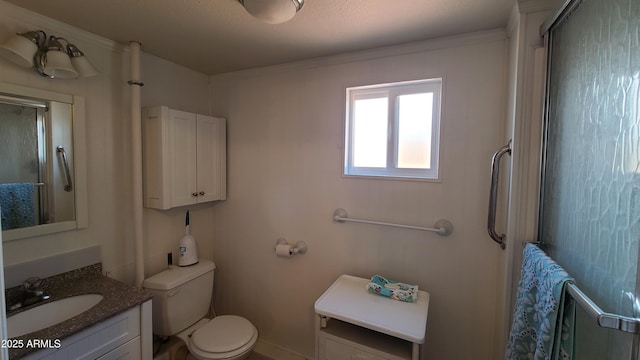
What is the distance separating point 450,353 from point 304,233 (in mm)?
1141

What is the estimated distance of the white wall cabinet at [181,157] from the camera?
1798 mm

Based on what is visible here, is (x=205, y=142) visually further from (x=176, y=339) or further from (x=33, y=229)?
(x=176, y=339)

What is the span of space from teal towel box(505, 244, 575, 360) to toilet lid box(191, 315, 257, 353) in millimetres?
1388

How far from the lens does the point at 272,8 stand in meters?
1.11

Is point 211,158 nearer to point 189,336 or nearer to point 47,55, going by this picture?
point 47,55

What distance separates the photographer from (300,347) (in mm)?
2049

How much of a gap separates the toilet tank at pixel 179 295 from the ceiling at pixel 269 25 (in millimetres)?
1466

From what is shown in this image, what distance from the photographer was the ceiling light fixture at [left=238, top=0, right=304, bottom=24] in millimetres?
1090

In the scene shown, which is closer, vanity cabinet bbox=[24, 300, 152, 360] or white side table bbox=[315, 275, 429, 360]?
vanity cabinet bbox=[24, 300, 152, 360]

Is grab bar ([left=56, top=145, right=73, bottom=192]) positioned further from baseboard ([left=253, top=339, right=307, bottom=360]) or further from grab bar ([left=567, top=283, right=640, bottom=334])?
grab bar ([left=567, top=283, right=640, bottom=334])

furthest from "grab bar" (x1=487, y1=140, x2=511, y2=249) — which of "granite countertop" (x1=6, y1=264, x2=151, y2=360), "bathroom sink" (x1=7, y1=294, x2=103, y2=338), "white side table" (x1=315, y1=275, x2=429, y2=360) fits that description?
"bathroom sink" (x1=7, y1=294, x2=103, y2=338)

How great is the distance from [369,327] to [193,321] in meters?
1.29

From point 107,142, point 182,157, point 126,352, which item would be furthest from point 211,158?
point 126,352

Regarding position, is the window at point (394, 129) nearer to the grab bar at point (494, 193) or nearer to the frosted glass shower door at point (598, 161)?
the grab bar at point (494, 193)
